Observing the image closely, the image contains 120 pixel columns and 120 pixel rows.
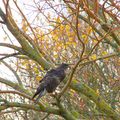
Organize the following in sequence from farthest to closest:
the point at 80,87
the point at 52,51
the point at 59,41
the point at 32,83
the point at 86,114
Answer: the point at 32,83 < the point at 52,51 < the point at 59,41 < the point at 86,114 < the point at 80,87

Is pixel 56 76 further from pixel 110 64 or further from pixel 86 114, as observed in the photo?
pixel 110 64

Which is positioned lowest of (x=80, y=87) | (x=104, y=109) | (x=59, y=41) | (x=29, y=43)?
(x=104, y=109)

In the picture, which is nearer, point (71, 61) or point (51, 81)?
point (51, 81)

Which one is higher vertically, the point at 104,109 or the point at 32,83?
the point at 32,83

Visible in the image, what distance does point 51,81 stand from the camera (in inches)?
192

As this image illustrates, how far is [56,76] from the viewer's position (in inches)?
198

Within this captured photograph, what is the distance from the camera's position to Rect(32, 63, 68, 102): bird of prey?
4.59 m

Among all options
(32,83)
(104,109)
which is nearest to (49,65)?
(104,109)

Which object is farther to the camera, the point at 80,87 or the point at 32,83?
the point at 32,83

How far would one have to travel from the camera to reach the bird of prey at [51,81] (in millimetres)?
4586

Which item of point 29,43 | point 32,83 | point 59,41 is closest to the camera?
point 29,43

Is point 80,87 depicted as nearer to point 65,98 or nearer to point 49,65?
point 49,65

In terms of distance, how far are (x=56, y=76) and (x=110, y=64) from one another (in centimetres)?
424

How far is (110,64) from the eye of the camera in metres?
9.07
